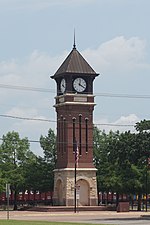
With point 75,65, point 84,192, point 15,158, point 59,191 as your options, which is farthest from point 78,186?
point 75,65

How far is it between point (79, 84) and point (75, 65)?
268 centimetres

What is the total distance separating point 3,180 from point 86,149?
453 inches

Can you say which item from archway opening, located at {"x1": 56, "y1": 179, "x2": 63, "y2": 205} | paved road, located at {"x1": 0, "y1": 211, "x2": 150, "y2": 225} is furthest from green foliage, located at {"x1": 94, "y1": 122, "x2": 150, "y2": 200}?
paved road, located at {"x1": 0, "y1": 211, "x2": 150, "y2": 225}

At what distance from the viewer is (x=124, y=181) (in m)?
88.1

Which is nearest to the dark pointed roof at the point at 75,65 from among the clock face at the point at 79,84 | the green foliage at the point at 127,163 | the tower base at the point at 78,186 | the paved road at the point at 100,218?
the clock face at the point at 79,84

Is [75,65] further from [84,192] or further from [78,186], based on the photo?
[84,192]

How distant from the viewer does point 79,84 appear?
93375 millimetres

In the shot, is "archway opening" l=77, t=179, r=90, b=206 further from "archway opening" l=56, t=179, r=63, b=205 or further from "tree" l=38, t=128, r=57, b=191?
"tree" l=38, t=128, r=57, b=191

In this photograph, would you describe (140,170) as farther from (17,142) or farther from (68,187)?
(17,142)

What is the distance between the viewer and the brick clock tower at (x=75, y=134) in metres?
91.6

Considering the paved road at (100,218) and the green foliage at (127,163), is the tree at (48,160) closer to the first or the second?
the green foliage at (127,163)

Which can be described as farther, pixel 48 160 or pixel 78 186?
pixel 48 160

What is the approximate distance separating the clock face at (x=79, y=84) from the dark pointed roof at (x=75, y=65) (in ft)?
3.52

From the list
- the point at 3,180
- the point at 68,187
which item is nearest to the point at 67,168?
the point at 68,187
